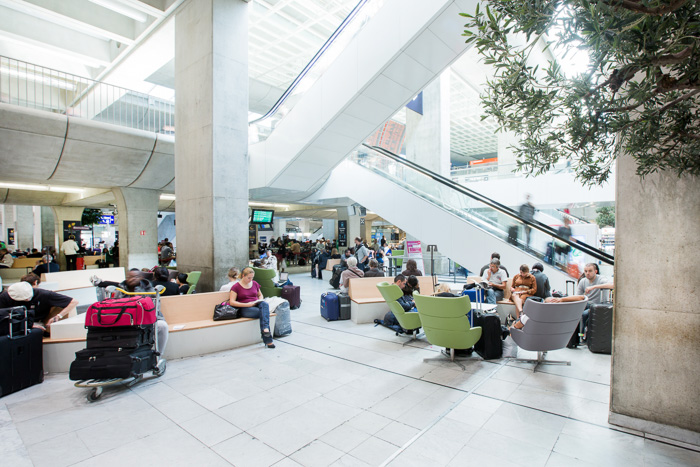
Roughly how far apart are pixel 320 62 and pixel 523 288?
A: 7.51 meters

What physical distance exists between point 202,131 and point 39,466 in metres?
6.93

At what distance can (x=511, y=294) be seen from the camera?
7059 millimetres

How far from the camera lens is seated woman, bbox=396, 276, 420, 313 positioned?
6119mm

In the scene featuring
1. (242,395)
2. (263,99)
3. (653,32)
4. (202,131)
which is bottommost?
(242,395)

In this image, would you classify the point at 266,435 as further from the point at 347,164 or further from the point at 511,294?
the point at 347,164

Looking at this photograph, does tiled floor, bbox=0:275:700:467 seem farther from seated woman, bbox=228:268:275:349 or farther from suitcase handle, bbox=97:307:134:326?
suitcase handle, bbox=97:307:134:326

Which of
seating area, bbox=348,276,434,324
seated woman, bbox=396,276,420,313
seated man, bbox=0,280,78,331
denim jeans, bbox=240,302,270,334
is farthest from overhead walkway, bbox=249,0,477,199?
seated man, bbox=0,280,78,331

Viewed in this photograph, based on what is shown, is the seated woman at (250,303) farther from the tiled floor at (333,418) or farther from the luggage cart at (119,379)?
the luggage cart at (119,379)

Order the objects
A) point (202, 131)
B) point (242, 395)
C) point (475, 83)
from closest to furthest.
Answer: point (242, 395), point (202, 131), point (475, 83)

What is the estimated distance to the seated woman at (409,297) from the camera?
6.12m

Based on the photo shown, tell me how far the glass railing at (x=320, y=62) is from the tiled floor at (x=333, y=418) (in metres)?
7.60

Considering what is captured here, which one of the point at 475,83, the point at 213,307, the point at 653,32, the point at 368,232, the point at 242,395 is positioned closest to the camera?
the point at 653,32

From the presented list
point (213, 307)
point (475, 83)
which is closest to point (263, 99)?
point (475, 83)

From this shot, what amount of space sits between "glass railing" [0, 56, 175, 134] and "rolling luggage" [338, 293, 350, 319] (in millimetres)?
8249
